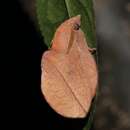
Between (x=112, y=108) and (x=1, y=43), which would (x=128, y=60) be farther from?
(x=1, y=43)

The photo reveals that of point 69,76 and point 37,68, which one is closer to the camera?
point 69,76

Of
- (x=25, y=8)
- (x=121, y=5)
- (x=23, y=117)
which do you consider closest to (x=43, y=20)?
(x=23, y=117)

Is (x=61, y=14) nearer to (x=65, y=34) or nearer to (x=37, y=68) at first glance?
(x=65, y=34)

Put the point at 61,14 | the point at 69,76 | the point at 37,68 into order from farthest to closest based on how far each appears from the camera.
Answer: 1. the point at 37,68
2. the point at 61,14
3. the point at 69,76

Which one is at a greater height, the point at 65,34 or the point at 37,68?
the point at 65,34

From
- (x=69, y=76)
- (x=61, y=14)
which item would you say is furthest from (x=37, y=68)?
(x=69, y=76)

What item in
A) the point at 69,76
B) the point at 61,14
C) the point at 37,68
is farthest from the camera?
the point at 37,68

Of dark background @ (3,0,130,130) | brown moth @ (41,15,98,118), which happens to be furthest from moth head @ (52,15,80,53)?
dark background @ (3,0,130,130)
